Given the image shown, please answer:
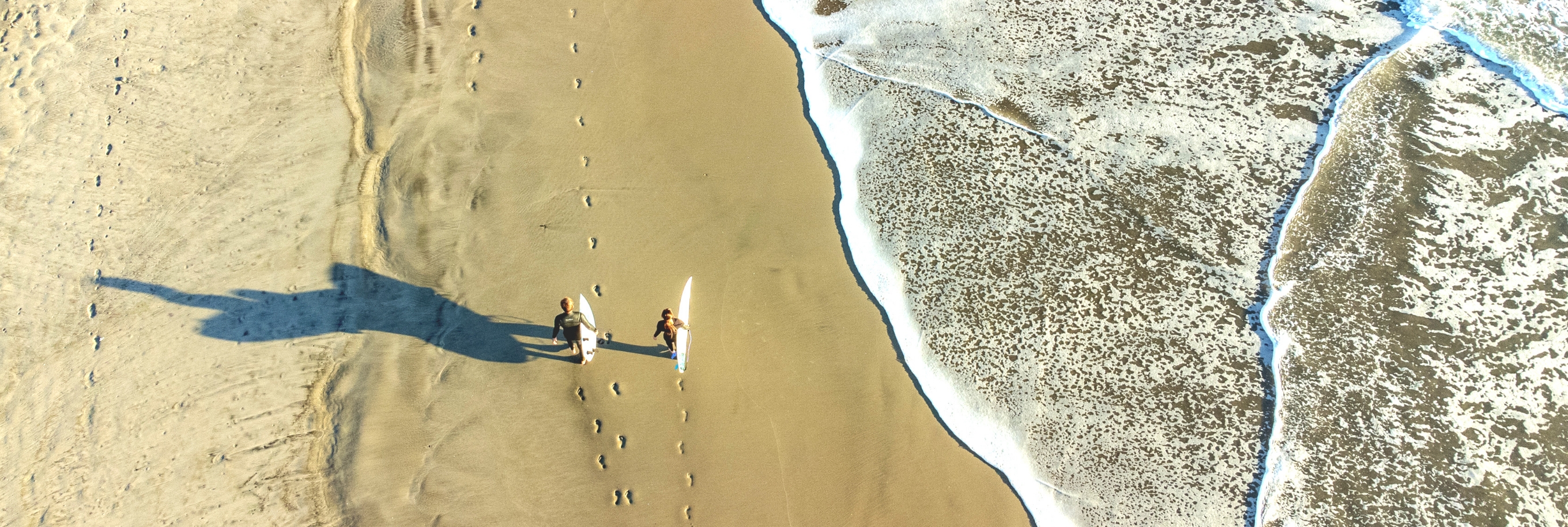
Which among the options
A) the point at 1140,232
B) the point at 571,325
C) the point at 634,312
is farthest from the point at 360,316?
the point at 1140,232

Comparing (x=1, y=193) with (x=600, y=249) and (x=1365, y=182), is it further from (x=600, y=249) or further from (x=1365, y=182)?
(x=1365, y=182)

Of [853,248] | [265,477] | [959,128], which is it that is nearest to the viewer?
[265,477]

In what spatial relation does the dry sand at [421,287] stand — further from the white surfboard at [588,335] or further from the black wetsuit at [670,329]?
the black wetsuit at [670,329]

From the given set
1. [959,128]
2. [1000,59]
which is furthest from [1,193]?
[1000,59]

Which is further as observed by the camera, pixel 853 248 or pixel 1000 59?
pixel 1000 59

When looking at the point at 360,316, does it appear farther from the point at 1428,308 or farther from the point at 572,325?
the point at 1428,308

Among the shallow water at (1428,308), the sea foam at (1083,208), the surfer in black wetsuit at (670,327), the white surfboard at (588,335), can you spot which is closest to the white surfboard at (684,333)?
the surfer in black wetsuit at (670,327)

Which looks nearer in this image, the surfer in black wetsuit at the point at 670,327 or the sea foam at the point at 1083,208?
the surfer in black wetsuit at the point at 670,327

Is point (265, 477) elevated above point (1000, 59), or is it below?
below
